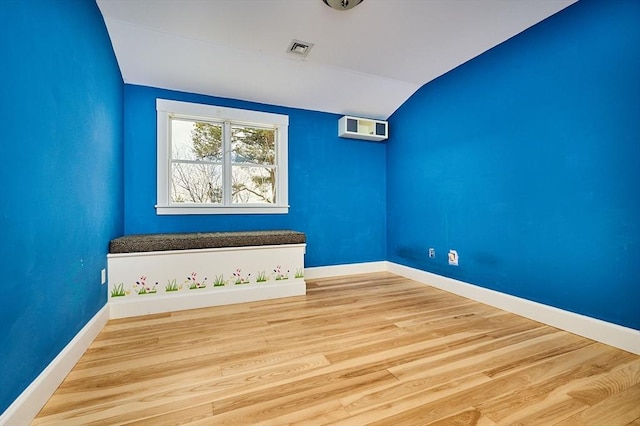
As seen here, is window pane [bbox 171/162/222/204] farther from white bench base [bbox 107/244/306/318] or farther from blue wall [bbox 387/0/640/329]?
blue wall [bbox 387/0/640/329]

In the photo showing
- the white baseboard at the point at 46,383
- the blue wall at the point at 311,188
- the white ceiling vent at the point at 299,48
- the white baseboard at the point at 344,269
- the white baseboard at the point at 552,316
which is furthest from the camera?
the white baseboard at the point at 344,269

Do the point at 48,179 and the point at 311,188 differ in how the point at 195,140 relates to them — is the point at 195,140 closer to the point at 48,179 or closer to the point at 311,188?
the point at 311,188

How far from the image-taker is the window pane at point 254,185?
11.2ft

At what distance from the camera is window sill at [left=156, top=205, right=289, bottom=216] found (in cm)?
301

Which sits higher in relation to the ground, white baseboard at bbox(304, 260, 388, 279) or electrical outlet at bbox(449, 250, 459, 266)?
electrical outlet at bbox(449, 250, 459, 266)

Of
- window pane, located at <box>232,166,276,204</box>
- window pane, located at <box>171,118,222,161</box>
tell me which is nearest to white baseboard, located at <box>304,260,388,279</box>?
window pane, located at <box>232,166,276,204</box>

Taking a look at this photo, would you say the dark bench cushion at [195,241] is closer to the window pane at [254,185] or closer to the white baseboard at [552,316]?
the window pane at [254,185]

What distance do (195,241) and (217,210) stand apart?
0.71 meters

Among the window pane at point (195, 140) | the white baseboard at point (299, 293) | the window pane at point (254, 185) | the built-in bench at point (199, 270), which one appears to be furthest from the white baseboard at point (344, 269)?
the window pane at point (195, 140)

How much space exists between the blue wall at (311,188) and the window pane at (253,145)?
0.25 metres

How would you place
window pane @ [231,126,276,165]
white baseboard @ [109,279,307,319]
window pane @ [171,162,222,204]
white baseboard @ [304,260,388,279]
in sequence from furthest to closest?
1. white baseboard @ [304,260,388,279]
2. window pane @ [231,126,276,165]
3. window pane @ [171,162,222,204]
4. white baseboard @ [109,279,307,319]

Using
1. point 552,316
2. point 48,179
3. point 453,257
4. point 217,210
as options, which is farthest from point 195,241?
point 552,316

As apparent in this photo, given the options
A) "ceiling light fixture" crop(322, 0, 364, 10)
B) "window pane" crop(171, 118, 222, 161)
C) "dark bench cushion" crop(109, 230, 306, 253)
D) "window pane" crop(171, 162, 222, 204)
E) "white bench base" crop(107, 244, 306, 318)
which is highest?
"ceiling light fixture" crop(322, 0, 364, 10)

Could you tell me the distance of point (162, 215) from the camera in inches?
118
